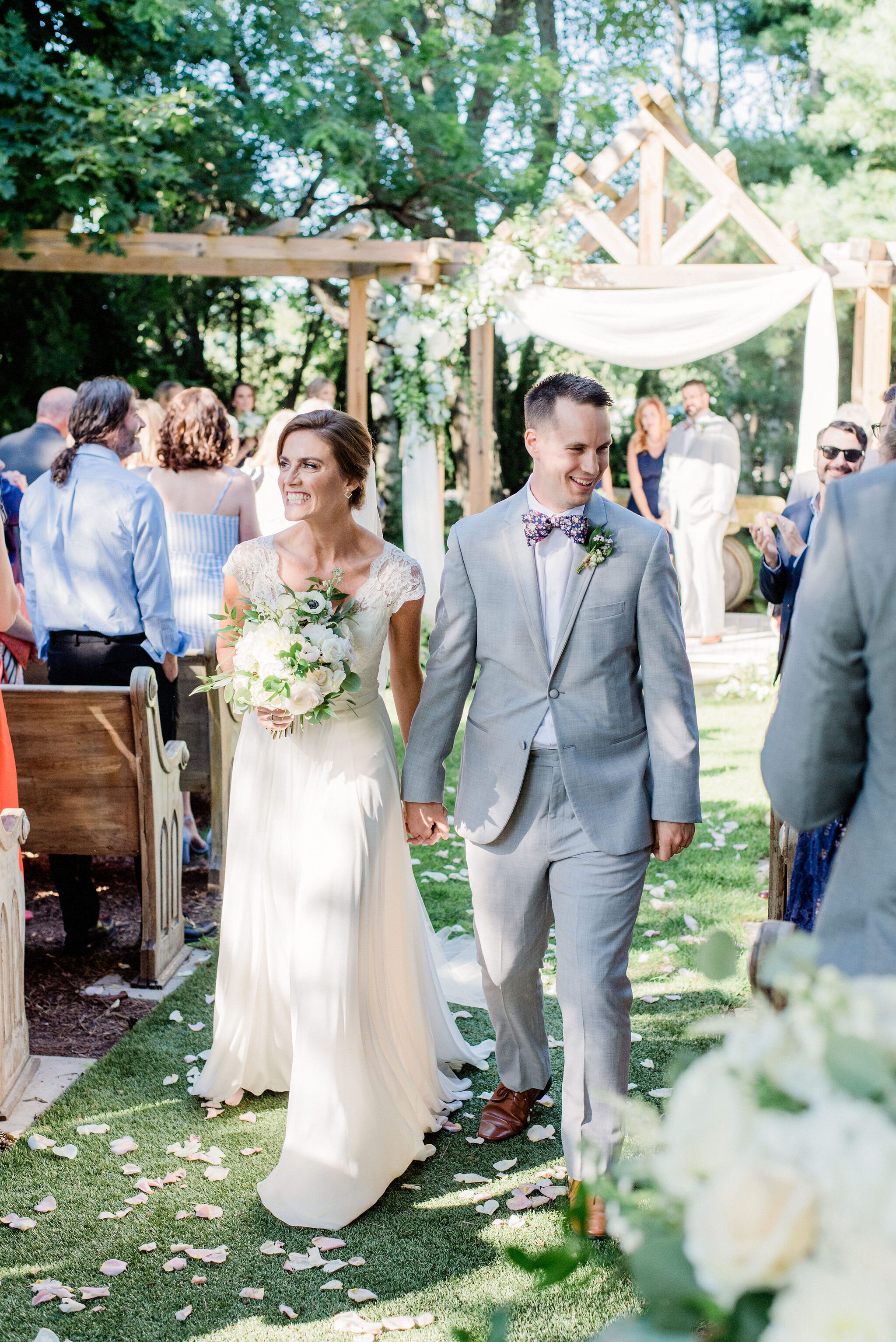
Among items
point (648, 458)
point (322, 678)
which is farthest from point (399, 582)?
point (648, 458)

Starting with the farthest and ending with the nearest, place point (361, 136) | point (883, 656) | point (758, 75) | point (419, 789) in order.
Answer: point (758, 75)
point (361, 136)
point (419, 789)
point (883, 656)

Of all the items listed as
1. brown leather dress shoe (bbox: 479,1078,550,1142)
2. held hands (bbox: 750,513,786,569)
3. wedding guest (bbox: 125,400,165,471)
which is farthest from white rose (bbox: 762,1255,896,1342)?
wedding guest (bbox: 125,400,165,471)

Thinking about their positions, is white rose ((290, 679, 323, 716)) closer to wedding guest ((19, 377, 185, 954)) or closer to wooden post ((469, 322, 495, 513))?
wedding guest ((19, 377, 185, 954))

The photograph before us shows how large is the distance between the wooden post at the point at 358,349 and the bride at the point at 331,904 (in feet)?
25.9

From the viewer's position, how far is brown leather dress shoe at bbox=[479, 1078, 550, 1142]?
3.82 meters

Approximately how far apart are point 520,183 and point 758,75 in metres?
15.1

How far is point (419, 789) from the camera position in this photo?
3639 mm

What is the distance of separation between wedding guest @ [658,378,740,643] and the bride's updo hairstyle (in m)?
8.42

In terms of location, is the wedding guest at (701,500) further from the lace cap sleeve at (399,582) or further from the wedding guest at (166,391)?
the lace cap sleeve at (399,582)

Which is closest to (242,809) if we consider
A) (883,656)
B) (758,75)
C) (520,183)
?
(883,656)

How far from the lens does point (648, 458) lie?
12.3 meters

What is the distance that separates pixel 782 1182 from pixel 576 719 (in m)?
2.50

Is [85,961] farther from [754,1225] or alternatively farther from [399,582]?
[754,1225]

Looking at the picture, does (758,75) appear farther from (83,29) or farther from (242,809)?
(242,809)
